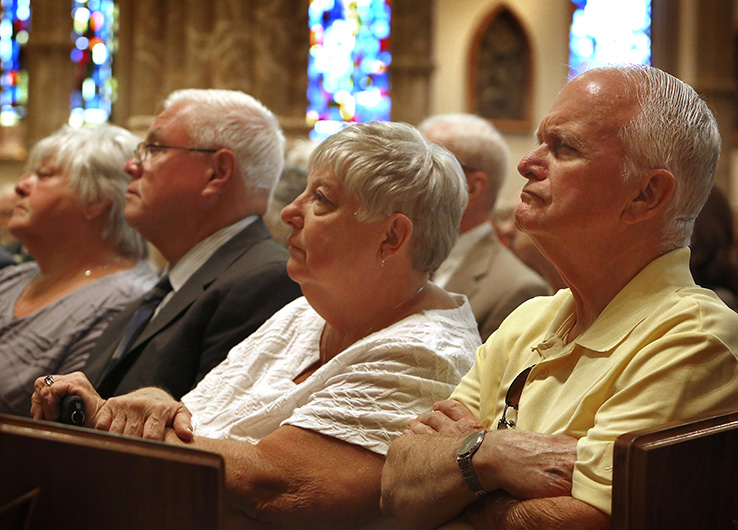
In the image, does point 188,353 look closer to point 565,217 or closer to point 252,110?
point 252,110

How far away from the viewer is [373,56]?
13.4 meters

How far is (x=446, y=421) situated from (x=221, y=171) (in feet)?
5.51

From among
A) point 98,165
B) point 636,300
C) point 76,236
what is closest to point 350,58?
point 98,165

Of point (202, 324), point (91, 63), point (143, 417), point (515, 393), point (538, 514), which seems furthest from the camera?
point (91, 63)

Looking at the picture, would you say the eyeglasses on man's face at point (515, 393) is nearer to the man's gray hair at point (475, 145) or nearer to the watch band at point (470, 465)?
the watch band at point (470, 465)

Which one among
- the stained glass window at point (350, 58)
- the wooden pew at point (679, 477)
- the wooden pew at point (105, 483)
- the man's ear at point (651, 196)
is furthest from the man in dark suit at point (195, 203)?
the stained glass window at point (350, 58)

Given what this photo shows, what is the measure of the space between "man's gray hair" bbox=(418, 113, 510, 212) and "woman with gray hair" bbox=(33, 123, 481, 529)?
1551 millimetres

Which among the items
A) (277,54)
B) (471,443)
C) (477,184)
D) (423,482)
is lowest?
(423,482)

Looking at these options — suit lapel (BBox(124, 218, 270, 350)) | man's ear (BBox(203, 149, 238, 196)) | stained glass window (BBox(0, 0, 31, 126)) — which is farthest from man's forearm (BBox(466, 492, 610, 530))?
stained glass window (BBox(0, 0, 31, 126))

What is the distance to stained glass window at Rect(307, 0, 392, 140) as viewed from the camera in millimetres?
13148

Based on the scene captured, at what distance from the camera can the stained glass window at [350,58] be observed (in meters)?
13.1

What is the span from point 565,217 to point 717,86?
526 inches

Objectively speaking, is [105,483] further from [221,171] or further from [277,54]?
[277,54]

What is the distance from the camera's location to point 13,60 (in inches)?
504
